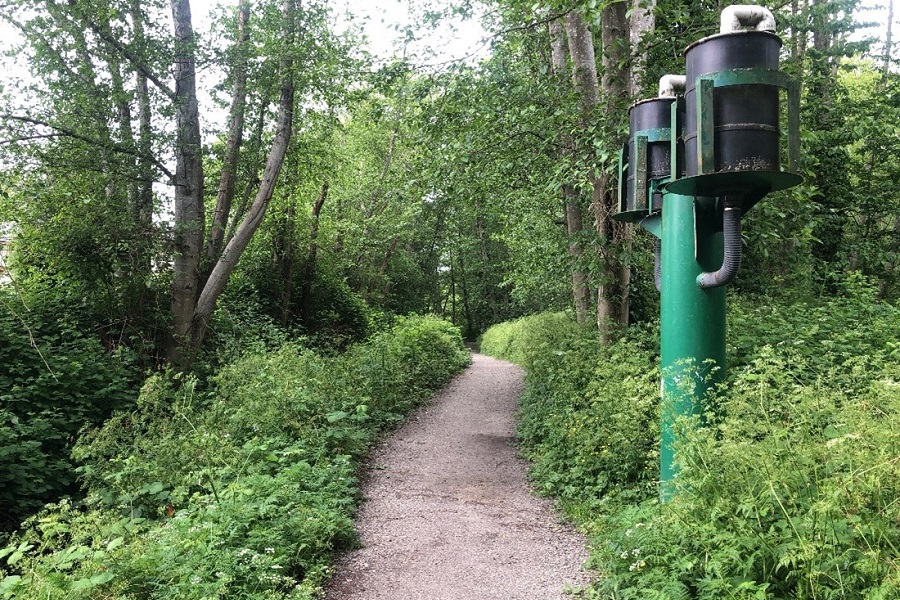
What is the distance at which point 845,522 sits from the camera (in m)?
2.46

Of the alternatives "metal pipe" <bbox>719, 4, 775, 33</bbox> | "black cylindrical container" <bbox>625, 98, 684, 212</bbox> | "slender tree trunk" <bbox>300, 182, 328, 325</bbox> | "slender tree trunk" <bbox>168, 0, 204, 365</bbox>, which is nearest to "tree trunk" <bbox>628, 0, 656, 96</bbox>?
"black cylindrical container" <bbox>625, 98, 684, 212</bbox>

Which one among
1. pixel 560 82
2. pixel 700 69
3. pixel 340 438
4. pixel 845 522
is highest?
pixel 560 82

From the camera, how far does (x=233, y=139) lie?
11617mm

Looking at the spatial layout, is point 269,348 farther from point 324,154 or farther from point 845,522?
point 845,522

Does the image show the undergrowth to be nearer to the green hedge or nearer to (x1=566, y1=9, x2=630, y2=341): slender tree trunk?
the green hedge

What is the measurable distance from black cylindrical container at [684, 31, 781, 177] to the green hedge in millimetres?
3649

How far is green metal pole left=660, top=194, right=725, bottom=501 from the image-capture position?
3.84m

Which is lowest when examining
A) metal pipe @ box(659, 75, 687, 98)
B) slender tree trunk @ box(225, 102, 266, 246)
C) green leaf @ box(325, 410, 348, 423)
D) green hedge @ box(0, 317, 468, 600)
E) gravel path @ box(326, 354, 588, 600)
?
gravel path @ box(326, 354, 588, 600)

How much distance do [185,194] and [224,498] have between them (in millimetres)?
8173

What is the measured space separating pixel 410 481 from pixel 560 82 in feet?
21.0

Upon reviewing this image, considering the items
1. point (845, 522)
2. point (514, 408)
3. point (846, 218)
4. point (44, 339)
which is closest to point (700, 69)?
point (845, 522)

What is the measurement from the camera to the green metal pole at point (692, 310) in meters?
3.84

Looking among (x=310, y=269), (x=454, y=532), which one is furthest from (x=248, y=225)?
(x=454, y=532)

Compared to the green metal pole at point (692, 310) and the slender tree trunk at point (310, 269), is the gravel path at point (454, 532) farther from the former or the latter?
the slender tree trunk at point (310, 269)
